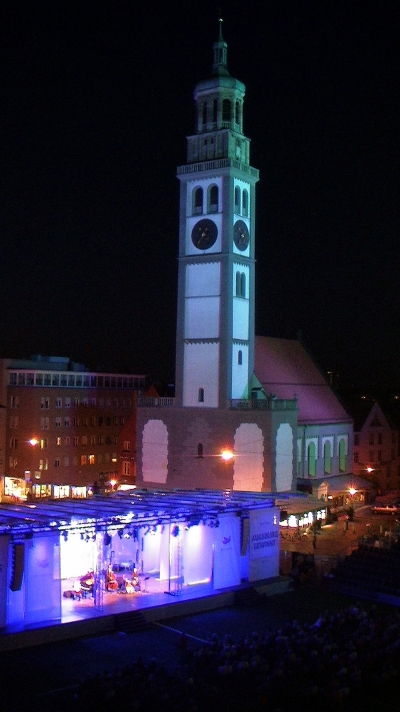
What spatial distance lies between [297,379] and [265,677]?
39.2 metres

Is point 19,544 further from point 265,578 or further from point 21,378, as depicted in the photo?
point 21,378

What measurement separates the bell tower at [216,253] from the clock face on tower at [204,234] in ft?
0.21

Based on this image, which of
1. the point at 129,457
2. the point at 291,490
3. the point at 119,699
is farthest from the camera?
the point at 129,457

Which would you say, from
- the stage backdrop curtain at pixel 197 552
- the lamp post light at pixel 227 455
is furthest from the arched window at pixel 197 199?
the stage backdrop curtain at pixel 197 552

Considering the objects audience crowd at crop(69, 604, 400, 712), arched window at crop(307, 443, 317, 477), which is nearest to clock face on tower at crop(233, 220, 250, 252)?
arched window at crop(307, 443, 317, 477)

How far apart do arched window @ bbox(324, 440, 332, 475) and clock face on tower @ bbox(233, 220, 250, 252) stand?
1626cm

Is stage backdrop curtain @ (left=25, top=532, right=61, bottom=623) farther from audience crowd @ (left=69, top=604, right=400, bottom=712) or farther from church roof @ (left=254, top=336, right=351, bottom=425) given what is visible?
church roof @ (left=254, top=336, right=351, bottom=425)

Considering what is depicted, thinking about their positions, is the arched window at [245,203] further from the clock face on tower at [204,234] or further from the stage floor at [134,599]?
the stage floor at [134,599]

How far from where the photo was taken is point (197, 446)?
52656 millimetres

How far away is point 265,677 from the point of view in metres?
22.8

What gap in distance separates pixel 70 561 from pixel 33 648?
6365 mm

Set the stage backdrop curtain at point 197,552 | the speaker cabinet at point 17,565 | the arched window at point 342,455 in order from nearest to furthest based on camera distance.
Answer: the speaker cabinet at point 17,565
the stage backdrop curtain at point 197,552
the arched window at point 342,455

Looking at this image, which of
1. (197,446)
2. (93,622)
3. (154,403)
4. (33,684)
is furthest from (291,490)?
A: (33,684)

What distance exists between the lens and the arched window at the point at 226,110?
54.2 meters
